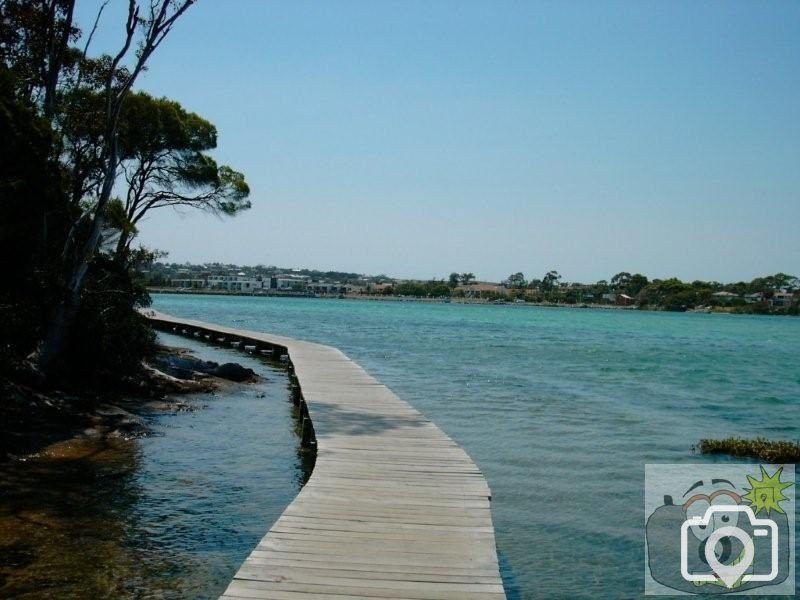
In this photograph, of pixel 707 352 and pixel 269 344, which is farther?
pixel 707 352

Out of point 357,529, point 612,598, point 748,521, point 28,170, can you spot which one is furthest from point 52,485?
point 748,521

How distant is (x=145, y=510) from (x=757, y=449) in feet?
30.9

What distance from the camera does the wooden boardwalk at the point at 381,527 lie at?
4.80m

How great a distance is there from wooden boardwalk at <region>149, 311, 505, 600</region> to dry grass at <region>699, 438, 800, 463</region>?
5.23 metres

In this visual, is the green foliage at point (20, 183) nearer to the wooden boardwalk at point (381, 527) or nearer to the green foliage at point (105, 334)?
the green foliage at point (105, 334)

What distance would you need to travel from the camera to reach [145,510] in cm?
798

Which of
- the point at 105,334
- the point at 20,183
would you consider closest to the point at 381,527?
the point at 20,183

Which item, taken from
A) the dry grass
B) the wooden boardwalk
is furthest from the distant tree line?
the dry grass

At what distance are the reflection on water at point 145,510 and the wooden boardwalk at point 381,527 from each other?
0.89m

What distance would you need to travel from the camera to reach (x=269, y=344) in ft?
88.0

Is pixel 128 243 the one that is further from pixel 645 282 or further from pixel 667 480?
pixel 645 282

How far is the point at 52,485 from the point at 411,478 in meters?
3.98

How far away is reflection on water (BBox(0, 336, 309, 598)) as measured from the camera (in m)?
6.16

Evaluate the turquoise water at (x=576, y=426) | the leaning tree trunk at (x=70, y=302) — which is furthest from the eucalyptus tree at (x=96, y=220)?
the turquoise water at (x=576, y=426)
